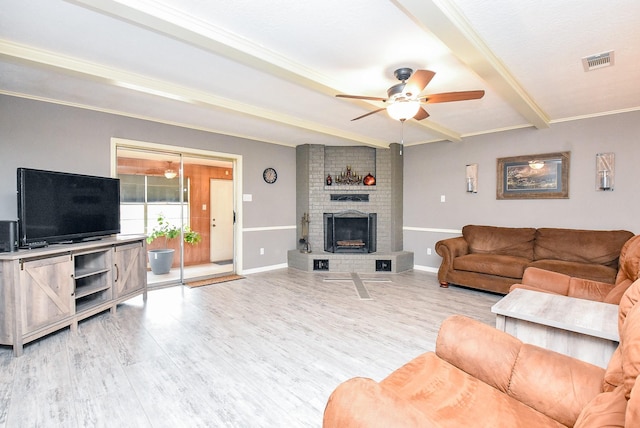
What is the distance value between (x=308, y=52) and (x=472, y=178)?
388 centimetres

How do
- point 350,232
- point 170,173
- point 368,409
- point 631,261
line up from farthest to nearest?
1. point 350,232
2. point 170,173
3. point 631,261
4. point 368,409

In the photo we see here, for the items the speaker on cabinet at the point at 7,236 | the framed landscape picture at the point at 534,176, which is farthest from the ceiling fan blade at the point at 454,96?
the speaker on cabinet at the point at 7,236

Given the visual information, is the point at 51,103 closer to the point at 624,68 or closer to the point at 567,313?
the point at 567,313

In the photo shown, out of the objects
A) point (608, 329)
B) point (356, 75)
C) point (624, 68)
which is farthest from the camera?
point (356, 75)

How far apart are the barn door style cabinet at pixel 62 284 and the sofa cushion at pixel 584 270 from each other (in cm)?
496

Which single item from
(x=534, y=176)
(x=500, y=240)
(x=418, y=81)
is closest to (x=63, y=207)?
(x=418, y=81)

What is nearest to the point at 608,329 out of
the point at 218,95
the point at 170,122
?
the point at 218,95

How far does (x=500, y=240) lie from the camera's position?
467 centimetres

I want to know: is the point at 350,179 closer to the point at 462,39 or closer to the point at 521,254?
the point at 521,254

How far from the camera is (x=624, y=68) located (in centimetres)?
273

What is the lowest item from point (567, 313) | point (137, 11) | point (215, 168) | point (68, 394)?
point (68, 394)

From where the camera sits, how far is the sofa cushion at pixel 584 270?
11.5 feet

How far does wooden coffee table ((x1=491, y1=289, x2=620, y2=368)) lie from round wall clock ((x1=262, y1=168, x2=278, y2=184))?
4429 millimetres

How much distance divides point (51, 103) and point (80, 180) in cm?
108
